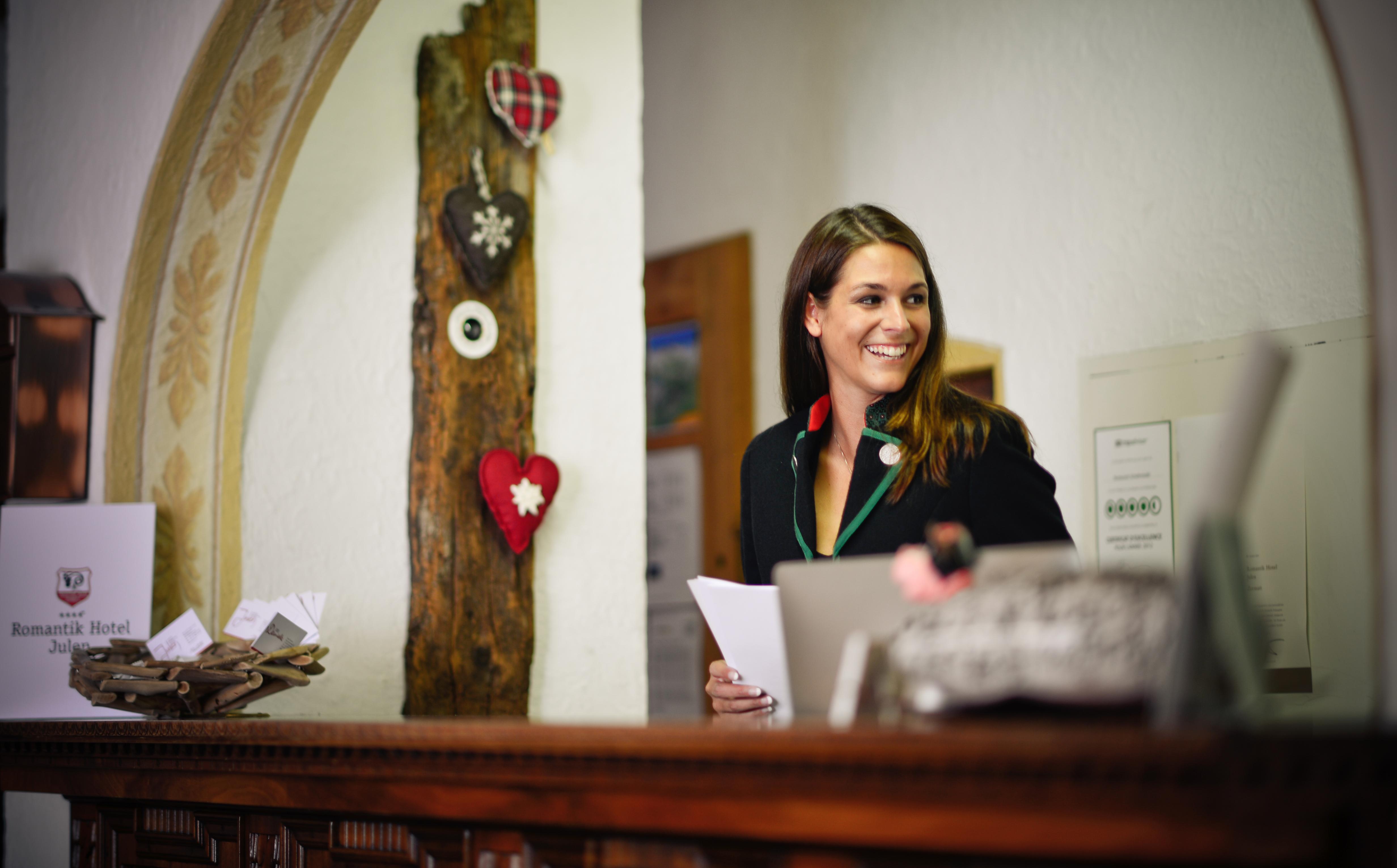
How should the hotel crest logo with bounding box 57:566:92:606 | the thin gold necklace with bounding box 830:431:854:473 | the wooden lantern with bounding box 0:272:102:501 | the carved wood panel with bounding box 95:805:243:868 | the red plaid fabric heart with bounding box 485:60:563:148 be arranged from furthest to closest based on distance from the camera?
1. the red plaid fabric heart with bounding box 485:60:563:148
2. the wooden lantern with bounding box 0:272:102:501
3. the hotel crest logo with bounding box 57:566:92:606
4. the thin gold necklace with bounding box 830:431:854:473
5. the carved wood panel with bounding box 95:805:243:868

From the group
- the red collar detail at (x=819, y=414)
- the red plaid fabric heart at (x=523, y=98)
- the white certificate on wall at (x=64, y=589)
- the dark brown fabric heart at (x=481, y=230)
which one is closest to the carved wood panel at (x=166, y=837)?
the white certificate on wall at (x=64, y=589)

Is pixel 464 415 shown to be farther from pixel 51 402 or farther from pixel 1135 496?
pixel 1135 496

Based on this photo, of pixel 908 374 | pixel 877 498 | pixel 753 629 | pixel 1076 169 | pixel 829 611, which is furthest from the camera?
pixel 1076 169

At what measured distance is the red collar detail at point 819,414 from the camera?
2.31 m

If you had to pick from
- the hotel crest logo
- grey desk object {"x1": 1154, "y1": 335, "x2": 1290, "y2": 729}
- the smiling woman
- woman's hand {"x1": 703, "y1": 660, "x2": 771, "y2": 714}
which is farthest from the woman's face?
the hotel crest logo

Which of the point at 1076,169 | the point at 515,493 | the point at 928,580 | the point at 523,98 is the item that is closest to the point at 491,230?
the point at 523,98

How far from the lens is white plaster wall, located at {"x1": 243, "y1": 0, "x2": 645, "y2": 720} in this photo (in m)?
2.61

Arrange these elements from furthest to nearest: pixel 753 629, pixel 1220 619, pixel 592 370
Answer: pixel 592 370, pixel 753 629, pixel 1220 619

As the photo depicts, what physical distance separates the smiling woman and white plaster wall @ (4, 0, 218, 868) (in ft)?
4.86

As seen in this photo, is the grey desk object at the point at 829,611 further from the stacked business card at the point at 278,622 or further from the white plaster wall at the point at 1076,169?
the white plaster wall at the point at 1076,169

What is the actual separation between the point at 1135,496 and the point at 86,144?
9.38 ft

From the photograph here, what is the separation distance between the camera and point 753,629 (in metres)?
1.41

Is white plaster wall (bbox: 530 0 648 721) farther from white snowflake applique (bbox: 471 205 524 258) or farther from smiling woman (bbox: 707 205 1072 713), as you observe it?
smiling woman (bbox: 707 205 1072 713)

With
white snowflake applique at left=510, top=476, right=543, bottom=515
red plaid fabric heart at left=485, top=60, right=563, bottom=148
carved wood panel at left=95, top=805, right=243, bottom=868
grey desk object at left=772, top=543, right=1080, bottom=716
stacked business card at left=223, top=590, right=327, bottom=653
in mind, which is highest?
red plaid fabric heart at left=485, top=60, right=563, bottom=148
